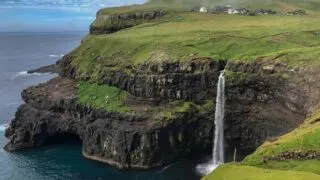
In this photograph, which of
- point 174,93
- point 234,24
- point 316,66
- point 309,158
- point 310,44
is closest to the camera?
point 309,158

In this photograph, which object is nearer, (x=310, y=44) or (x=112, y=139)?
(x=112, y=139)

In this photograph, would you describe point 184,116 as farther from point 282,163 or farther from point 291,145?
point 282,163

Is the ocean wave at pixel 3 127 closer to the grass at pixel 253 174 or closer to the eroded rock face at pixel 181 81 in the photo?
the eroded rock face at pixel 181 81

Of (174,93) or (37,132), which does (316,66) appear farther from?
(37,132)

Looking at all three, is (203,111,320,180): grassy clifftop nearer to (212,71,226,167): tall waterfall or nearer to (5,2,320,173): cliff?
(5,2,320,173): cliff

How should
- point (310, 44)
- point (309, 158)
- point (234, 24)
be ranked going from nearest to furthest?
point (309, 158) < point (310, 44) < point (234, 24)

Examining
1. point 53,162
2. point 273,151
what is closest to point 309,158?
point 273,151

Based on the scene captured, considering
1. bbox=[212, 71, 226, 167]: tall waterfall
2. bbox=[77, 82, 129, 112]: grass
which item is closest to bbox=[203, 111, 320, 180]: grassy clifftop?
bbox=[212, 71, 226, 167]: tall waterfall
